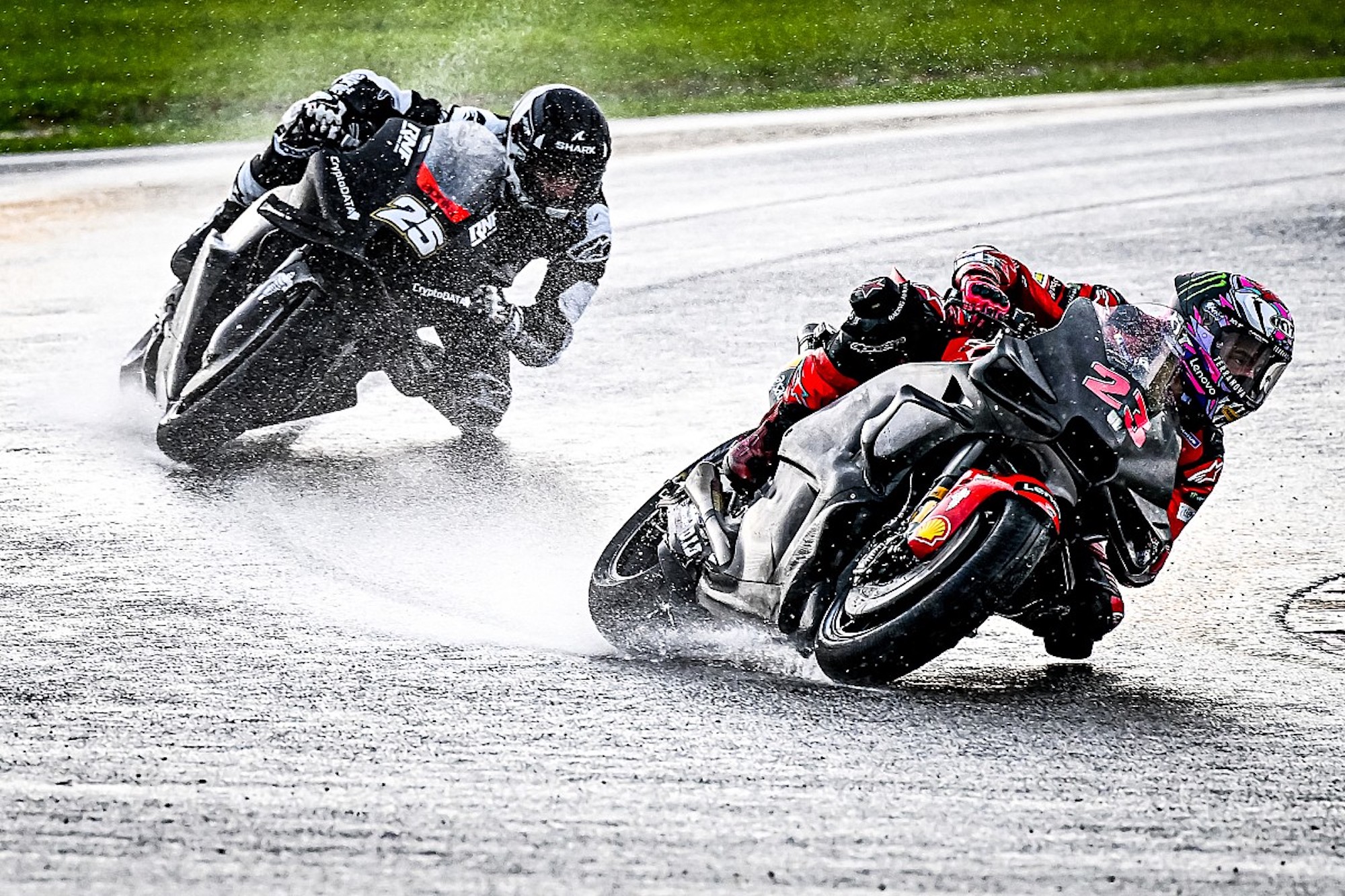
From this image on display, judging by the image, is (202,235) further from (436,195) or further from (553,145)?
(553,145)

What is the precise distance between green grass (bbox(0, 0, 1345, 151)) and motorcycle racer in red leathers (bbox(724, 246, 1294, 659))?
13900mm

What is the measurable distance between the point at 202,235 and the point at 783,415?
Result: 13.0 feet

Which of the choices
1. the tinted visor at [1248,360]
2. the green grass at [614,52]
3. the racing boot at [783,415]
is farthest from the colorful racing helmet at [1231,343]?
the green grass at [614,52]

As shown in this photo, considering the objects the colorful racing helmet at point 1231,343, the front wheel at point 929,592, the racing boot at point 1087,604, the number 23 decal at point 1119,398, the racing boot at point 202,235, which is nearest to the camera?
the front wheel at point 929,592

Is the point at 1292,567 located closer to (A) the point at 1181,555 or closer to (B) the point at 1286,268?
(A) the point at 1181,555

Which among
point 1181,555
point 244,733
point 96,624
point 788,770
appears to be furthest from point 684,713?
point 1181,555

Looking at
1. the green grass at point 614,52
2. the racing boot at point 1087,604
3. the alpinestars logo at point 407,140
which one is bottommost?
the green grass at point 614,52

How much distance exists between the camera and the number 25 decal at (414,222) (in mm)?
7656

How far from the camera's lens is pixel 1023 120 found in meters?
18.9

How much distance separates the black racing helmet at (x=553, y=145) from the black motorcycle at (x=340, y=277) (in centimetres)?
13

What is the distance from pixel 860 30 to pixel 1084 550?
70.4 ft

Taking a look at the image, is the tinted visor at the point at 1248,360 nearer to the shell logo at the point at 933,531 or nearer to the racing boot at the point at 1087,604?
the racing boot at the point at 1087,604

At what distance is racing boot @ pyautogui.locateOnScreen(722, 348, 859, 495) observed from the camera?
5.42 m

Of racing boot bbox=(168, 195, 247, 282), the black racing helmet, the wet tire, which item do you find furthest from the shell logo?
racing boot bbox=(168, 195, 247, 282)
